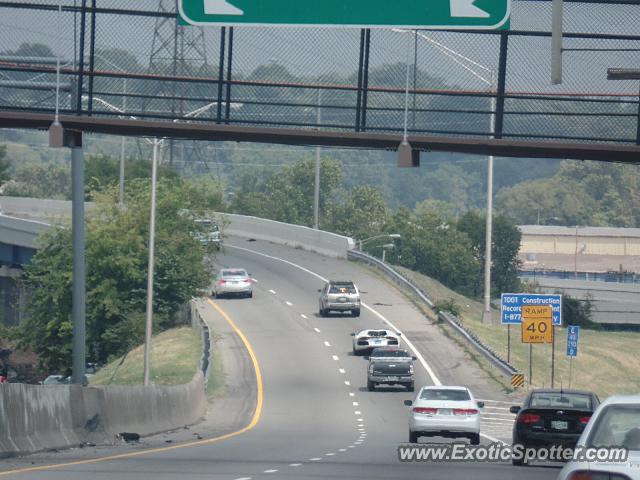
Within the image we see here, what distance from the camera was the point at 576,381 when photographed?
5959cm

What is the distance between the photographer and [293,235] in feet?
297

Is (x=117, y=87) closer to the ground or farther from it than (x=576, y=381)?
farther from it

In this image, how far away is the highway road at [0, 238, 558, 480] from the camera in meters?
19.8

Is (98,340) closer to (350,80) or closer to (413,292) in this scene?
(413,292)

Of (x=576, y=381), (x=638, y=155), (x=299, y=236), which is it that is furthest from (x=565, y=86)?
(x=299, y=236)

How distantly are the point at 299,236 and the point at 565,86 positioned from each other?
6979cm

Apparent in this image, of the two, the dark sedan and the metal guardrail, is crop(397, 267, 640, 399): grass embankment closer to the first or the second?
→ the metal guardrail

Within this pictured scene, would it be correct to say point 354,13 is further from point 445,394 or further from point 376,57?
→ point 445,394

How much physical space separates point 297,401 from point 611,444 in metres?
35.2

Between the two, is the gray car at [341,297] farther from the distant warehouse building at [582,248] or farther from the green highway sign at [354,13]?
the distant warehouse building at [582,248]

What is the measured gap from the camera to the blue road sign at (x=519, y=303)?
5050 centimetres

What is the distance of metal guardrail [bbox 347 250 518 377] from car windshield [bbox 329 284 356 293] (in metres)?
4.76

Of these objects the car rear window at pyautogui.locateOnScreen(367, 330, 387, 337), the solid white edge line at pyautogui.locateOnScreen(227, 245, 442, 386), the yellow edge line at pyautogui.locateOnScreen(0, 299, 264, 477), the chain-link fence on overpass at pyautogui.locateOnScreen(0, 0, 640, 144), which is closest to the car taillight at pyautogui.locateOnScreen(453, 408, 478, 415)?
the yellow edge line at pyautogui.locateOnScreen(0, 299, 264, 477)

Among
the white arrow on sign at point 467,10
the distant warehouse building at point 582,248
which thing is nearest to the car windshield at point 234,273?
the white arrow on sign at point 467,10
